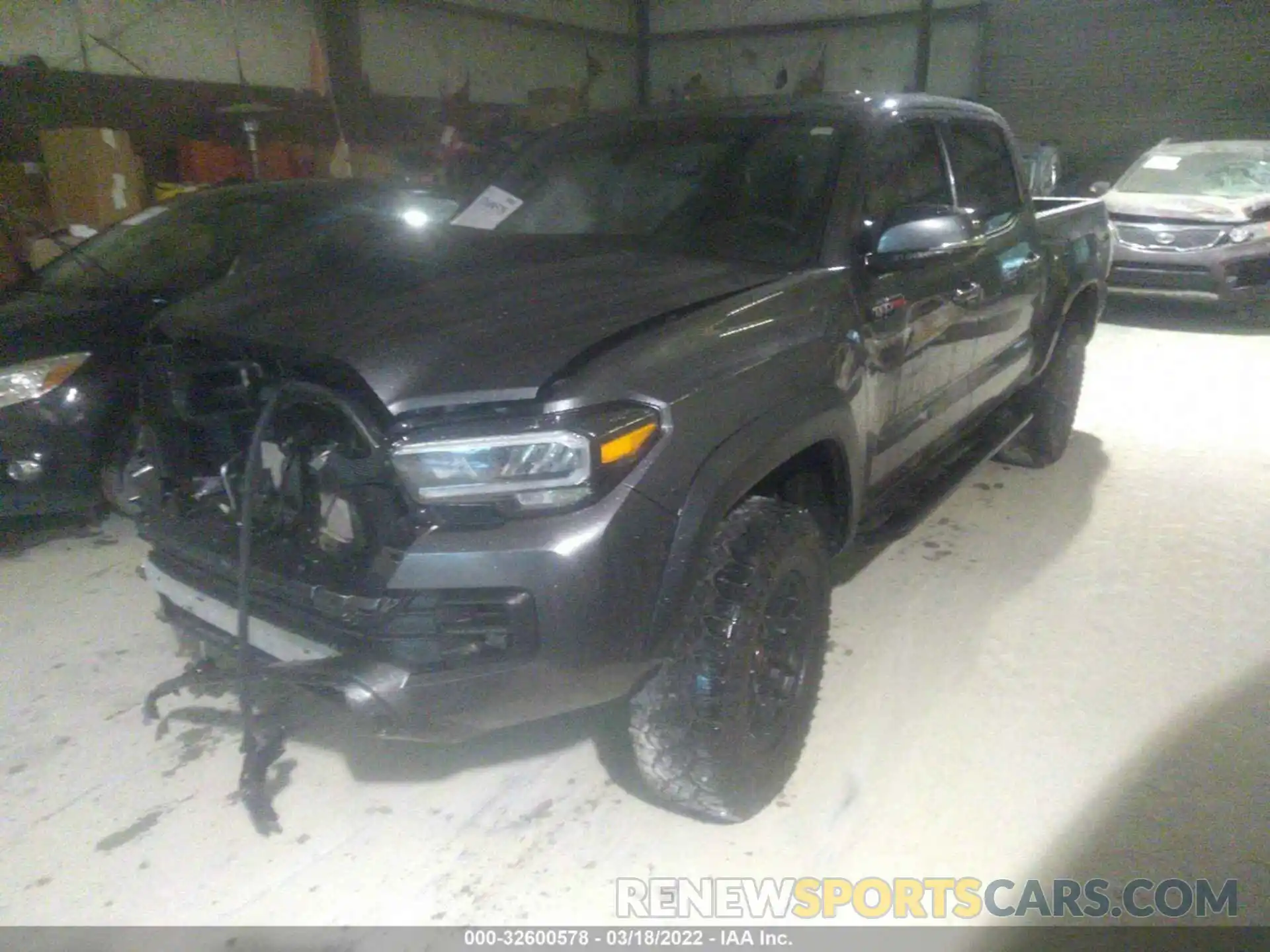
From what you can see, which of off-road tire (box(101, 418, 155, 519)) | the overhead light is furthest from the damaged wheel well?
off-road tire (box(101, 418, 155, 519))

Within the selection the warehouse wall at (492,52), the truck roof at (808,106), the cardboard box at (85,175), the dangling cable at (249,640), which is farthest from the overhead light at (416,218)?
the warehouse wall at (492,52)

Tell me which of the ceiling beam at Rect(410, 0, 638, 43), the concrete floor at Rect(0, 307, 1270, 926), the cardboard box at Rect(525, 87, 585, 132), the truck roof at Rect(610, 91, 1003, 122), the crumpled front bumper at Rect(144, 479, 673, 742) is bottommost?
the concrete floor at Rect(0, 307, 1270, 926)

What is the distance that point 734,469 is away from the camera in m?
1.78

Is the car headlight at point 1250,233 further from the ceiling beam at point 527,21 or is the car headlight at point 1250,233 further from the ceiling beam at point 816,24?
the ceiling beam at point 527,21

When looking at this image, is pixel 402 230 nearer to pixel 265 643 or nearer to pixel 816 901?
pixel 265 643

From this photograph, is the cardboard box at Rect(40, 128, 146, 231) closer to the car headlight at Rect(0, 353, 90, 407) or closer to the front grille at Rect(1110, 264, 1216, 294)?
the car headlight at Rect(0, 353, 90, 407)

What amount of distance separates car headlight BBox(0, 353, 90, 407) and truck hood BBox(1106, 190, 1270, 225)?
785 cm

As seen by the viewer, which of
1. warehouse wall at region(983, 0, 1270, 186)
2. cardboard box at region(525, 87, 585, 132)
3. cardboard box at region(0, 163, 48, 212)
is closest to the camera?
cardboard box at region(0, 163, 48, 212)

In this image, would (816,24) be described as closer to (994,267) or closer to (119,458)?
(994,267)

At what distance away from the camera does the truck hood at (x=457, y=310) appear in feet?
5.41

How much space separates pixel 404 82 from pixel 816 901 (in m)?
11.4

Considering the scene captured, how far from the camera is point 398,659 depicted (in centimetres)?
160

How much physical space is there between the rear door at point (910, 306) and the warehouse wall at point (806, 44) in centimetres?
1138

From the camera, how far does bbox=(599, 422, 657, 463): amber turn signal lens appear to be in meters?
1.59
